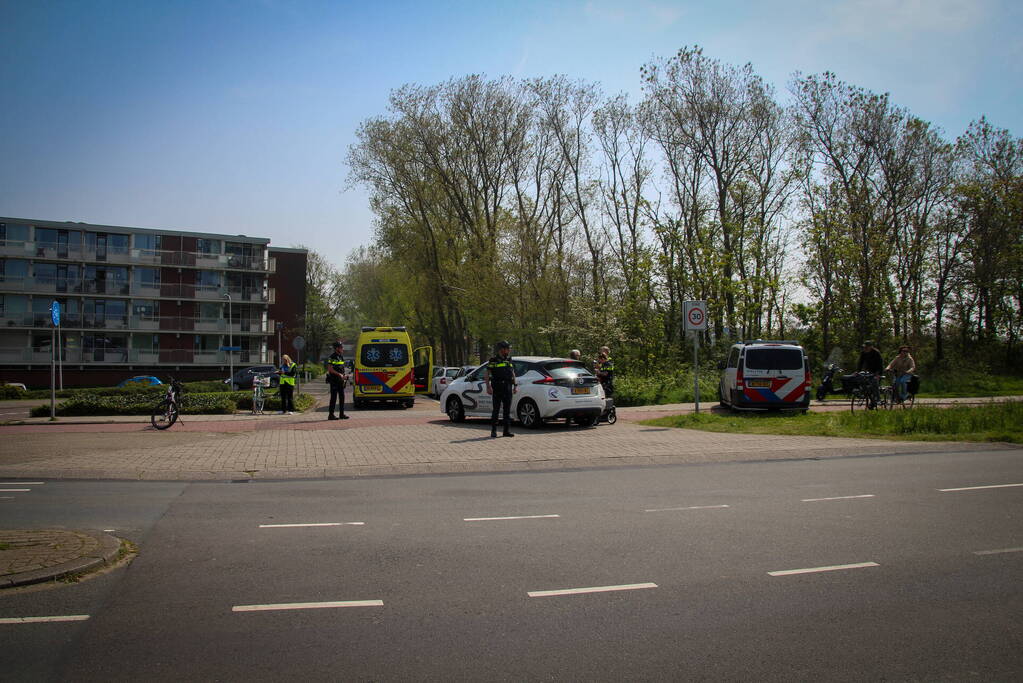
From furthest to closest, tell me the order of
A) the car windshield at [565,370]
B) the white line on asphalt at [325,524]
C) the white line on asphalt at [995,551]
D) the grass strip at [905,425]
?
1. the car windshield at [565,370]
2. the grass strip at [905,425]
3. the white line on asphalt at [325,524]
4. the white line on asphalt at [995,551]

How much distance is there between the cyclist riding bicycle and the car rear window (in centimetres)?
262

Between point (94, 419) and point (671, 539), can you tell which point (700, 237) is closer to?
point (94, 419)

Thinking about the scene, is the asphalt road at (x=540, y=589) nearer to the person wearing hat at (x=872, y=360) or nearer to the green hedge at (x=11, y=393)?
the person wearing hat at (x=872, y=360)

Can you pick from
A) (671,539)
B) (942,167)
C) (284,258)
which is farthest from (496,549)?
(284,258)

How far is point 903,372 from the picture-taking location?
1948cm

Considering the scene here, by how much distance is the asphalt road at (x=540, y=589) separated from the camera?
383cm

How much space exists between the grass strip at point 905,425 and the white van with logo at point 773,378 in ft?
5.36

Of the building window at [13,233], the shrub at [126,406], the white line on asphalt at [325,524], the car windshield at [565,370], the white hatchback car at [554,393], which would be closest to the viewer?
the white line on asphalt at [325,524]

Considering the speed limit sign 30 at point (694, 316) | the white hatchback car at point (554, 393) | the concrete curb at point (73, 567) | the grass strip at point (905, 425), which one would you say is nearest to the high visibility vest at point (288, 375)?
the white hatchback car at point (554, 393)

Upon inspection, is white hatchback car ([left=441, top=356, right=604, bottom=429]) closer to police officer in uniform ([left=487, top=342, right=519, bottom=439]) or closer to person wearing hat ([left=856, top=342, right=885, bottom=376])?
police officer in uniform ([left=487, top=342, right=519, bottom=439])

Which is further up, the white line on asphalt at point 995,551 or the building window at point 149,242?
the building window at point 149,242

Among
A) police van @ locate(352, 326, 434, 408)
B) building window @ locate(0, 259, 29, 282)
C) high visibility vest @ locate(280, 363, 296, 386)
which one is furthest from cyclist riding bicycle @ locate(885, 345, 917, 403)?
building window @ locate(0, 259, 29, 282)

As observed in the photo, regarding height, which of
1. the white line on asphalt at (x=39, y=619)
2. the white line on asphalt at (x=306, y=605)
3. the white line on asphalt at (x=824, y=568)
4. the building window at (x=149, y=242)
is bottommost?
the white line on asphalt at (x=39, y=619)

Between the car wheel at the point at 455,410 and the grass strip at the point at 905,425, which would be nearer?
the grass strip at the point at 905,425
